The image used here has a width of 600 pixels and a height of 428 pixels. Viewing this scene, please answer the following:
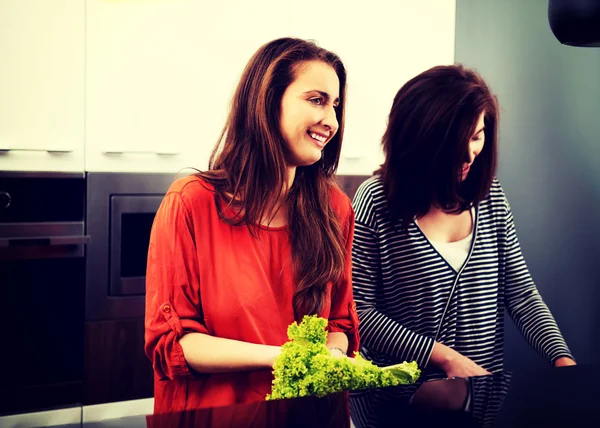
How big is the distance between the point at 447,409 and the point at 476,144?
89 centimetres

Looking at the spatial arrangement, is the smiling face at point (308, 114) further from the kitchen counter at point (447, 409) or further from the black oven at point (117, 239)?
the black oven at point (117, 239)

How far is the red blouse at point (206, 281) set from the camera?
1238mm

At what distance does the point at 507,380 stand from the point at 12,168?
1667 mm

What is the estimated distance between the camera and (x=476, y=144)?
1.61m

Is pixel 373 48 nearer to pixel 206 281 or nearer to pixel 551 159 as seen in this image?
pixel 551 159

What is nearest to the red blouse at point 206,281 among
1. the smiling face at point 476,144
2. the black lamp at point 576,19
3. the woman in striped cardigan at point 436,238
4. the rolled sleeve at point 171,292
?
the rolled sleeve at point 171,292

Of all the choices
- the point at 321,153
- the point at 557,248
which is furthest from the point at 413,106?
the point at 557,248

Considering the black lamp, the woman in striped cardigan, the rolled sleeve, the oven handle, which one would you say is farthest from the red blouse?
the oven handle

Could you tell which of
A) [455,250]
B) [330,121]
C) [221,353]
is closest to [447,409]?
[221,353]

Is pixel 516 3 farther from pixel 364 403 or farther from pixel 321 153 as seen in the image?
pixel 364 403

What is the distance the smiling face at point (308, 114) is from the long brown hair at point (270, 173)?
15 mm

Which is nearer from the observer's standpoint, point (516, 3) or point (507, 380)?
point (507, 380)

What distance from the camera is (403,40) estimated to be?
2.62 metres

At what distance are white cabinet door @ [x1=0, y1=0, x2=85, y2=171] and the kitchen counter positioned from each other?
153cm
